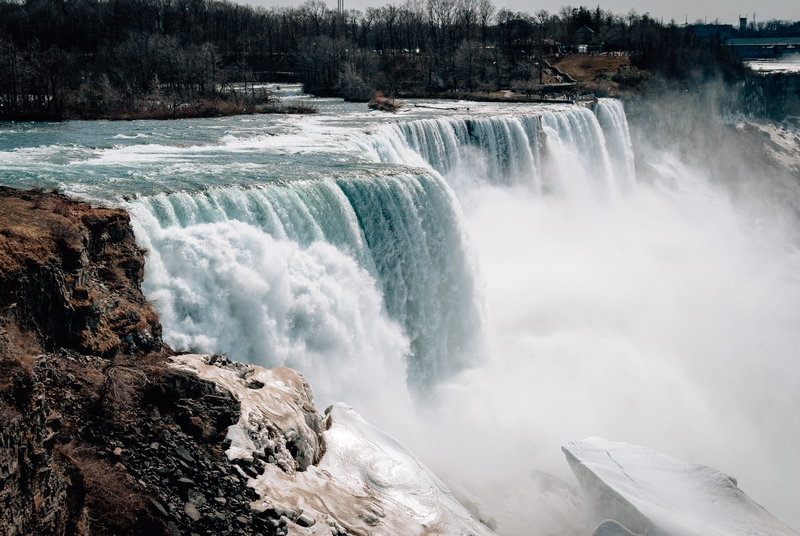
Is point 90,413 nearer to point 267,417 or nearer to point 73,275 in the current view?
point 267,417

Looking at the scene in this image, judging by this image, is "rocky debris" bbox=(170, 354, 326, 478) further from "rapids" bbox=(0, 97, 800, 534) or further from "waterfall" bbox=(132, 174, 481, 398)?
"rapids" bbox=(0, 97, 800, 534)

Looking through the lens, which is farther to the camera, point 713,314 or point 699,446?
point 713,314

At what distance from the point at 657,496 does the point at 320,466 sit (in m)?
5.36

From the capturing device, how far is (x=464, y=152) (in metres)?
26.5

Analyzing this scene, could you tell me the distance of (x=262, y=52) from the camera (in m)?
64.6

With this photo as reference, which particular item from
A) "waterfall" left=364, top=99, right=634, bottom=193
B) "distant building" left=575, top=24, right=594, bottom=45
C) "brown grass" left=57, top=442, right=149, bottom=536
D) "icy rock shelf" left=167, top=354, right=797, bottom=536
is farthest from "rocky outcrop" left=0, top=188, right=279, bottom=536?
"distant building" left=575, top=24, right=594, bottom=45

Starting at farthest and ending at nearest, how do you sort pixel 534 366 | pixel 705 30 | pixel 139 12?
pixel 705 30, pixel 139 12, pixel 534 366

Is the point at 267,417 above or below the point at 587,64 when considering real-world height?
below

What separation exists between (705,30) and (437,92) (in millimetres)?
97607

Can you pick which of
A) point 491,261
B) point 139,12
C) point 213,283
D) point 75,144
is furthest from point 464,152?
point 139,12

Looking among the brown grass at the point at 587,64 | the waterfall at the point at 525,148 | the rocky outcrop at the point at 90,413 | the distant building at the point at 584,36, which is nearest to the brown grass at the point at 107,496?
the rocky outcrop at the point at 90,413

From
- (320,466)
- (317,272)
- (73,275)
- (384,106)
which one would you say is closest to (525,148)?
(384,106)

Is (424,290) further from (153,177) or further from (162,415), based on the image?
(162,415)

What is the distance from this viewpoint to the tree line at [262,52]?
3534 cm
